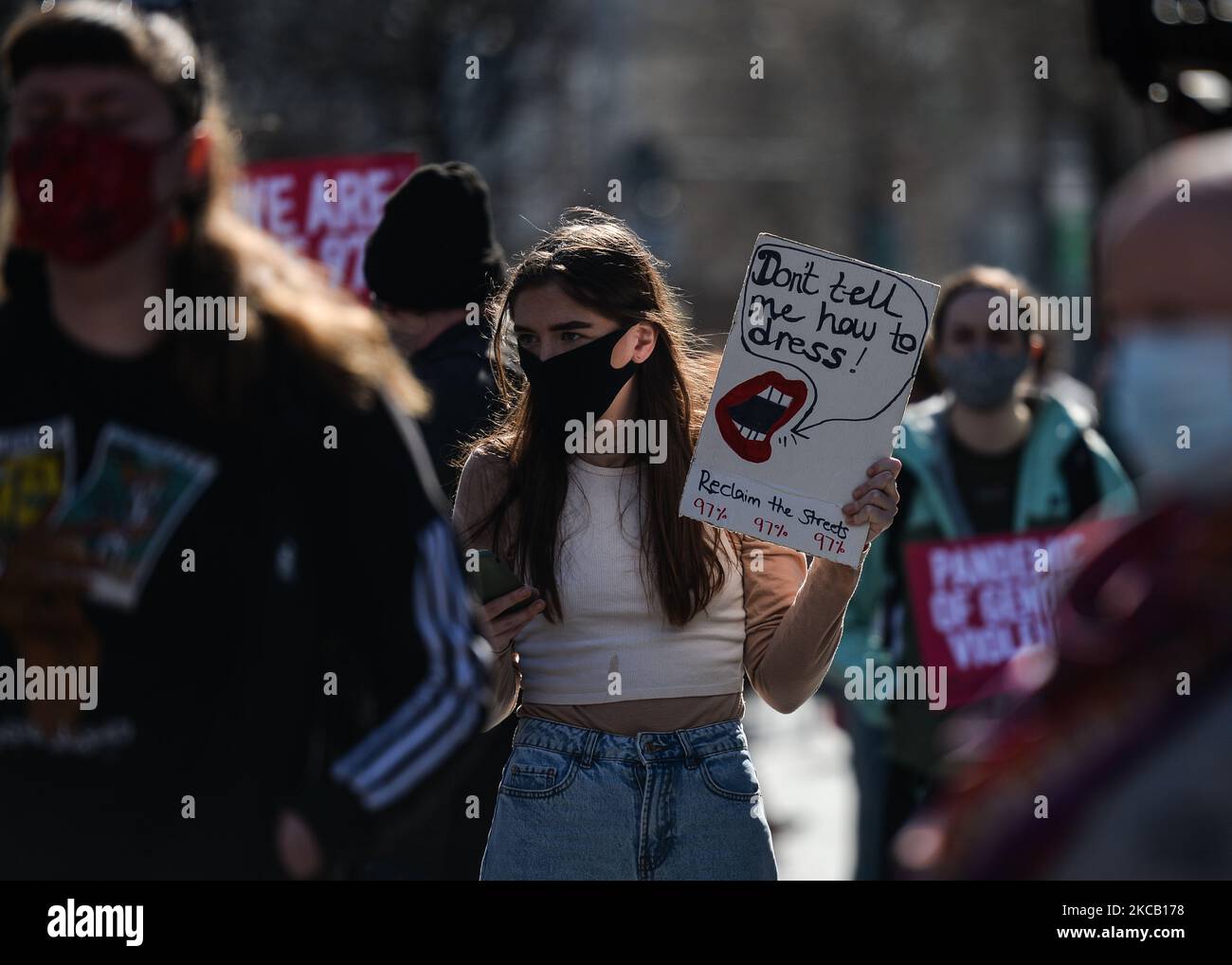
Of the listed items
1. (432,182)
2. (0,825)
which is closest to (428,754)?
(0,825)

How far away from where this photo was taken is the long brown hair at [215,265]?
2.37 metres

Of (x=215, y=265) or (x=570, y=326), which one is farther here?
(x=570, y=326)

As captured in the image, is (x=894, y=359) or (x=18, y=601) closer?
(x=18, y=601)

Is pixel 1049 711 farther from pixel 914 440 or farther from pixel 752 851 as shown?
pixel 914 440

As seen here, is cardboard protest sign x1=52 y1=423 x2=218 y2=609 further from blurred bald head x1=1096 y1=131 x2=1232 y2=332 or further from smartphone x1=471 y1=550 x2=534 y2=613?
blurred bald head x1=1096 y1=131 x2=1232 y2=332

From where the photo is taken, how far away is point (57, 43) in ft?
8.04

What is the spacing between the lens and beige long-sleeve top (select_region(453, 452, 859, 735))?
3.20 metres

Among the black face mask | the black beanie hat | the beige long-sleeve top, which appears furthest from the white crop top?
the black beanie hat

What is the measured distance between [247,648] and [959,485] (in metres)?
3.02

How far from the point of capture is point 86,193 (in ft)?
8.05

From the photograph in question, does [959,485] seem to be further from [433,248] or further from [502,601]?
[502,601]

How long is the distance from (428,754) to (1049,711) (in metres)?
0.98

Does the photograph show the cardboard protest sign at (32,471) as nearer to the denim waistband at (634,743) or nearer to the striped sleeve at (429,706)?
the striped sleeve at (429,706)

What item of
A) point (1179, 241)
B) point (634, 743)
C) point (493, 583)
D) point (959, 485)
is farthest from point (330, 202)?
point (1179, 241)
